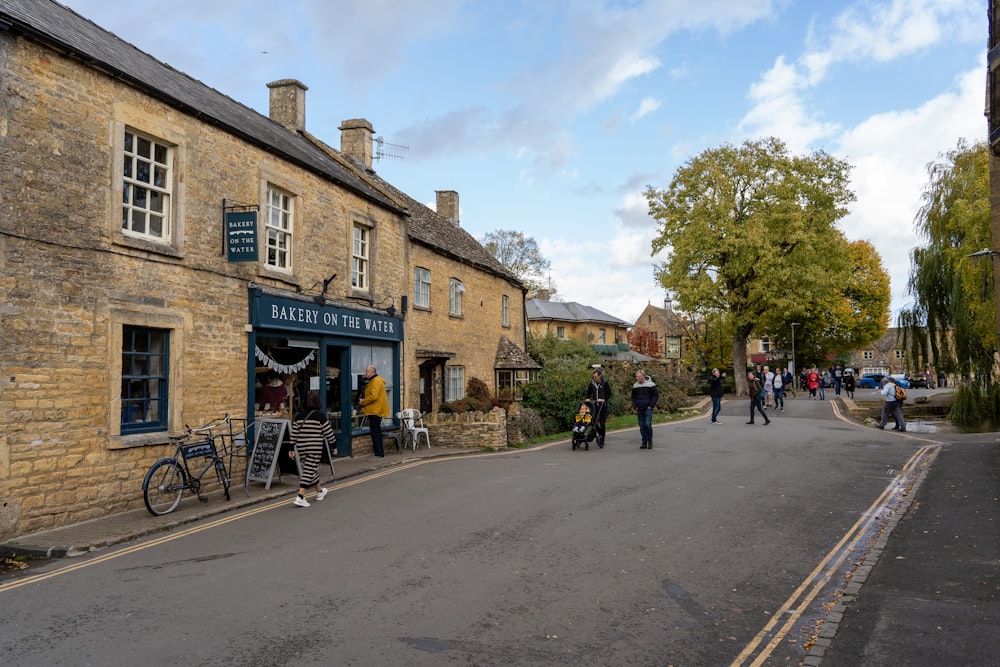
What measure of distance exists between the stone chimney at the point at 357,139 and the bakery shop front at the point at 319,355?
7110mm

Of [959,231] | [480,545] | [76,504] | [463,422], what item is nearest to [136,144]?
[76,504]

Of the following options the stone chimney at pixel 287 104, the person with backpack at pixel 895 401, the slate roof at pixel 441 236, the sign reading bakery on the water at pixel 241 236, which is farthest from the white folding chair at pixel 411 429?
the person with backpack at pixel 895 401

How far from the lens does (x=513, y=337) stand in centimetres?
2702

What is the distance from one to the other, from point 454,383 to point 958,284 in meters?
16.1

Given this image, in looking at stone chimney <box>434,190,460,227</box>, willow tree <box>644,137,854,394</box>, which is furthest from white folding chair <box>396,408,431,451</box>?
willow tree <box>644,137,854,394</box>

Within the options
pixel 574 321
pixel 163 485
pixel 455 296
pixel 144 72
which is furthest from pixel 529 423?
pixel 574 321

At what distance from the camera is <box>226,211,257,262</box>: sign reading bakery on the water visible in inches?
453

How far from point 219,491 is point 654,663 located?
862cm

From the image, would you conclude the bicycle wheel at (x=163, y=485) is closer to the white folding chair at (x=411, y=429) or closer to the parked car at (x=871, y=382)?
the white folding chair at (x=411, y=429)

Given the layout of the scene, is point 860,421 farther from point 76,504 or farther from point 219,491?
point 76,504

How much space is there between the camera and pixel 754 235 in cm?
3728

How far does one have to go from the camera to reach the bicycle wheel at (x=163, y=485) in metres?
9.10

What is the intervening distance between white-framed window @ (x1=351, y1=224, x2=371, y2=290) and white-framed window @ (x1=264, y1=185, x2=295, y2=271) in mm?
2270

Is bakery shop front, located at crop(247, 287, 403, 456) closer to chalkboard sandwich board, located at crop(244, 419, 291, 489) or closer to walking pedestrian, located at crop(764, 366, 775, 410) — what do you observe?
chalkboard sandwich board, located at crop(244, 419, 291, 489)
